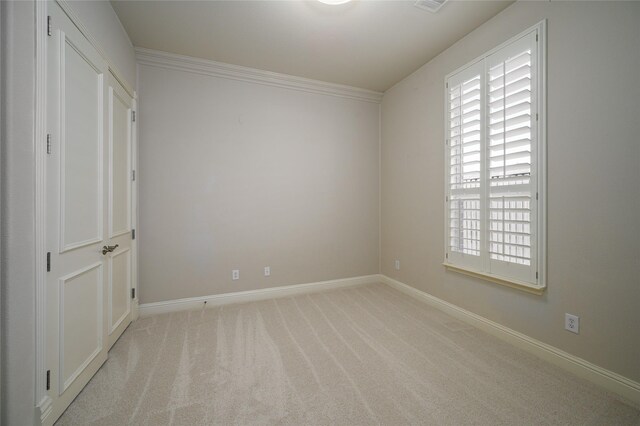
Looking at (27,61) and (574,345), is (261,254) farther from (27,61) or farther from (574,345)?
(574,345)

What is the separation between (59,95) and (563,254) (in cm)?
352

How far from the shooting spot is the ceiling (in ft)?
7.42

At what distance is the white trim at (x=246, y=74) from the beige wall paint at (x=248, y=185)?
2.9 inches

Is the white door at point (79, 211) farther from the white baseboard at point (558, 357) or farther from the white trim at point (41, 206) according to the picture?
the white baseboard at point (558, 357)

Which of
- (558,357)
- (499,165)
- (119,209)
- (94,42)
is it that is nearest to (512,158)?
(499,165)

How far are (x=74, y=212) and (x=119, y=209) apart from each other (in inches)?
31.3

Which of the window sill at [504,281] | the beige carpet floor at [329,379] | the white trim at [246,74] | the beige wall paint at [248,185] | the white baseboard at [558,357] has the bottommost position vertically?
the beige carpet floor at [329,379]

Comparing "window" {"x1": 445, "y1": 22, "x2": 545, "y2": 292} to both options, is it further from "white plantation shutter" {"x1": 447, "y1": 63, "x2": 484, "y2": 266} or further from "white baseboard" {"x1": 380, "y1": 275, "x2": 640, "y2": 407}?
"white baseboard" {"x1": 380, "y1": 275, "x2": 640, "y2": 407}

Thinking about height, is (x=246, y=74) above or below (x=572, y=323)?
above

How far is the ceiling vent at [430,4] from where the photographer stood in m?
2.19

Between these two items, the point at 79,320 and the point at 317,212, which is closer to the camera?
the point at 79,320

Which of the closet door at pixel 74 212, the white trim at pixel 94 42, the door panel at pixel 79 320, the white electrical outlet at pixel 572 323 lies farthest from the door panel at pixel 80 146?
the white electrical outlet at pixel 572 323

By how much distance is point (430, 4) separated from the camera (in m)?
2.22

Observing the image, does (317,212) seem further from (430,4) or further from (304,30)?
(430,4)
